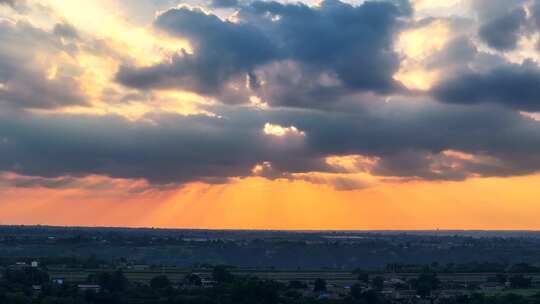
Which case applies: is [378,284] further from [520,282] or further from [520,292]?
[520,282]

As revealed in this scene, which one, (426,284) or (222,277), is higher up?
(222,277)

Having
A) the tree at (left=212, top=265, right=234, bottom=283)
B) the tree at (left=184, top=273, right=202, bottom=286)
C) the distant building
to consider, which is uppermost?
the tree at (left=212, top=265, right=234, bottom=283)

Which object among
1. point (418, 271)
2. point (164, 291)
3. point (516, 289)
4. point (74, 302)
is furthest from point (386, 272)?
point (74, 302)

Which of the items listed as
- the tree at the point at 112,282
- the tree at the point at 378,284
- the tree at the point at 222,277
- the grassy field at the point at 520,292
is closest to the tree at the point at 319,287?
the tree at the point at 378,284

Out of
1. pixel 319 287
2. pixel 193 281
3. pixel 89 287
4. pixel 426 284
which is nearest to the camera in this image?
pixel 89 287

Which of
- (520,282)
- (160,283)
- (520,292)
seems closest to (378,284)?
(520,292)

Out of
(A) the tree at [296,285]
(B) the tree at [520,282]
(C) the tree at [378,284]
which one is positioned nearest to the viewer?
(A) the tree at [296,285]

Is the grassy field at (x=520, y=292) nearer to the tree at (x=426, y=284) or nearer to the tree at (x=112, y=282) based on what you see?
the tree at (x=426, y=284)

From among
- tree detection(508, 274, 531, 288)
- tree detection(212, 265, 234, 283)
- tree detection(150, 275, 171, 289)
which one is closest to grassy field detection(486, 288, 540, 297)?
tree detection(508, 274, 531, 288)

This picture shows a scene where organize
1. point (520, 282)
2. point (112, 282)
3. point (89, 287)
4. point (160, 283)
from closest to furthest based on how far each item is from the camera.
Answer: point (89, 287) < point (112, 282) < point (160, 283) < point (520, 282)

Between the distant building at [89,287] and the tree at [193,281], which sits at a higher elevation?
the tree at [193,281]

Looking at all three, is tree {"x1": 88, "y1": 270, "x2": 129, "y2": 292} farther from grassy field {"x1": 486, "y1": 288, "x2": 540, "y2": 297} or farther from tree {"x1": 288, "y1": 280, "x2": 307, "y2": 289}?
grassy field {"x1": 486, "y1": 288, "x2": 540, "y2": 297}

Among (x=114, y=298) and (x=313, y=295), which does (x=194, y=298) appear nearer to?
(x=114, y=298)

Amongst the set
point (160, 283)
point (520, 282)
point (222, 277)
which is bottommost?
point (160, 283)
